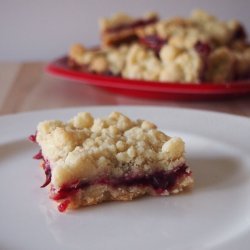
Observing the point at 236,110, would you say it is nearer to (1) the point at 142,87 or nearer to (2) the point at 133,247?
(1) the point at 142,87

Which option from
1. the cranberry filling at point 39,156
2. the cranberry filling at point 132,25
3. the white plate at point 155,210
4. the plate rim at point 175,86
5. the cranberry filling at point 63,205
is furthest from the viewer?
the cranberry filling at point 132,25

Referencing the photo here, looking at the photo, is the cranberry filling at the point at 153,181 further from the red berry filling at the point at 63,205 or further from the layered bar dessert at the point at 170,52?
the layered bar dessert at the point at 170,52

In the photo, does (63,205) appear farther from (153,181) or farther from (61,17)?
(61,17)

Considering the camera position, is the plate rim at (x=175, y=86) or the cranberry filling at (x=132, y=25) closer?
the plate rim at (x=175, y=86)

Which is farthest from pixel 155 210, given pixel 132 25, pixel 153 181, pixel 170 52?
pixel 132 25

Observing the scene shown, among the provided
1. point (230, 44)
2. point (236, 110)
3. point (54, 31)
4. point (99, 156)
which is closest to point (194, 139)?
point (99, 156)

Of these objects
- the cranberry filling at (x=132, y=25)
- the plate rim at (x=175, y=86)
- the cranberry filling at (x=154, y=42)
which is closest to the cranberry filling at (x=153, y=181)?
the plate rim at (x=175, y=86)
